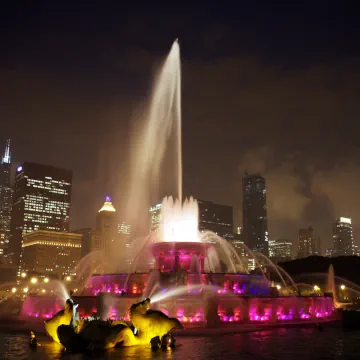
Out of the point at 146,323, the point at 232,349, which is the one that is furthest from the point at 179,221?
the point at 232,349

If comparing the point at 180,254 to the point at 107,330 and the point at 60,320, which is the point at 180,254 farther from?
the point at 107,330

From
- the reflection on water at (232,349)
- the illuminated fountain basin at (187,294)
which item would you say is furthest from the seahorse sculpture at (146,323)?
the illuminated fountain basin at (187,294)

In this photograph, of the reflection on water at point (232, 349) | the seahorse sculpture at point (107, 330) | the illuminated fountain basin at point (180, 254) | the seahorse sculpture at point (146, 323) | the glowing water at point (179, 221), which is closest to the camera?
the reflection on water at point (232, 349)

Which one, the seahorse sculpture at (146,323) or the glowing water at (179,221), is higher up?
the glowing water at (179,221)

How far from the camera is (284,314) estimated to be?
3653 centimetres

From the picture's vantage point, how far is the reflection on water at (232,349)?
21422mm

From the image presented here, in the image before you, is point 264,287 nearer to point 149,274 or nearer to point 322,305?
point 322,305

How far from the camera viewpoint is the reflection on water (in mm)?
21422

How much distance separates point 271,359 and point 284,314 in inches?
645

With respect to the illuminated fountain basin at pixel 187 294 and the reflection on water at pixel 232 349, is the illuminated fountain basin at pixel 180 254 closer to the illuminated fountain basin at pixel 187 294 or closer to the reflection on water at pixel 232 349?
the illuminated fountain basin at pixel 187 294

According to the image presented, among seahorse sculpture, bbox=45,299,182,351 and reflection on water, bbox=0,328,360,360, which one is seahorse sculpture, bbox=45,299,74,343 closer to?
seahorse sculpture, bbox=45,299,182,351

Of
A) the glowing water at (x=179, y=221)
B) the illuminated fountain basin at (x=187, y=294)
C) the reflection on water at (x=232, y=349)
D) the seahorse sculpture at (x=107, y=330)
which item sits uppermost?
the glowing water at (x=179, y=221)

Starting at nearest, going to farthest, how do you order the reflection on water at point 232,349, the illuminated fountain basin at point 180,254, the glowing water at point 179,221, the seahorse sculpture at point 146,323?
the reflection on water at point 232,349 → the seahorse sculpture at point 146,323 → the illuminated fountain basin at point 180,254 → the glowing water at point 179,221

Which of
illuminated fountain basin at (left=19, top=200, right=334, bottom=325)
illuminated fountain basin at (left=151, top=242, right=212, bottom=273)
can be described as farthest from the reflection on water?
illuminated fountain basin at (left=151, top=242, right=212, bottom=273)
